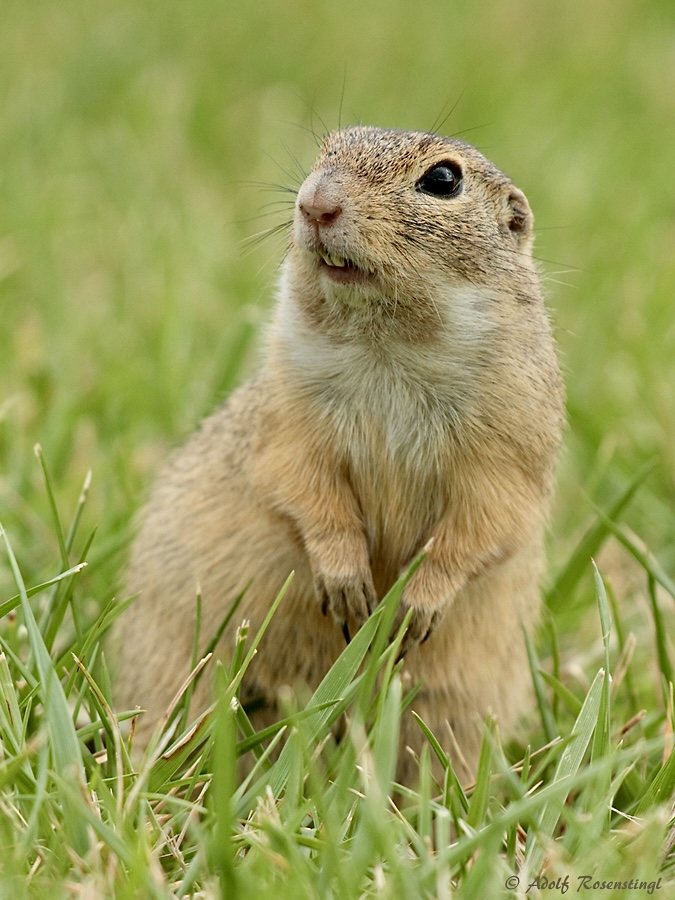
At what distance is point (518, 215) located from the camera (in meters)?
4.07

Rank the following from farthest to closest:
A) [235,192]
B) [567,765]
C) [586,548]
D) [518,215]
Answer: [235,192]
[586,548]
[518,215]
[567,765]

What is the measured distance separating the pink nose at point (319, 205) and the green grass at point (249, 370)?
1080 mm

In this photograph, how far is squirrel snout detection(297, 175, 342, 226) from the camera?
324 centimetres

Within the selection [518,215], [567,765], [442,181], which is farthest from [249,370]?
[567,765]

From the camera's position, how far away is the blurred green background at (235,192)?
5.60m

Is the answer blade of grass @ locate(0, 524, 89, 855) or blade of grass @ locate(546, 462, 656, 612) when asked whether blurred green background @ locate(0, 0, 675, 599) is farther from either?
blade of grass @ locate(0, 524, 89, 855)

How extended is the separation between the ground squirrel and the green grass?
0.67 feet

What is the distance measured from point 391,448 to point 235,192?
4.93 metres

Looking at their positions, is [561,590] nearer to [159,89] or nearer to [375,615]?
[375,615]

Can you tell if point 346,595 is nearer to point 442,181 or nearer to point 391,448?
point 391,448

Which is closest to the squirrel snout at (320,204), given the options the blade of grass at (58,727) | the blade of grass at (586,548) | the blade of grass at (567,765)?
the blade of grass at (58,727)

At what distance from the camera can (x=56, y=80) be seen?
29.9 ft

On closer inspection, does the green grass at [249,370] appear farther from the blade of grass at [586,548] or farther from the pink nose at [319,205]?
the pink nose at [319,205]

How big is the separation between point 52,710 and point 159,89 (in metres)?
6.95
